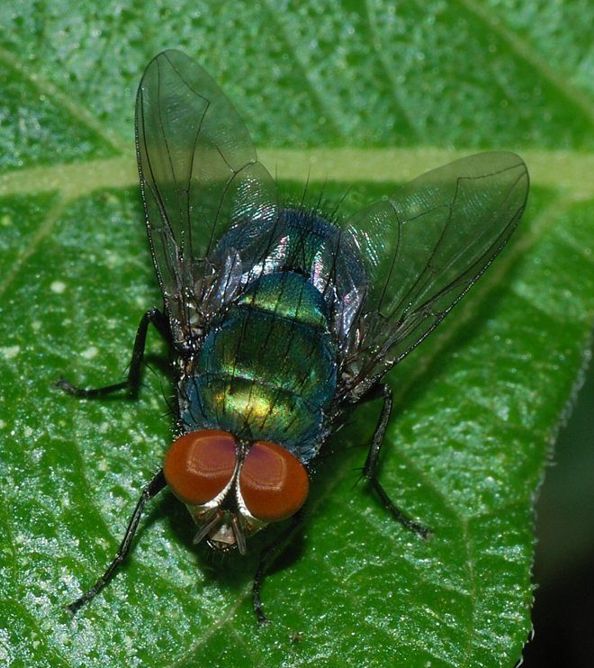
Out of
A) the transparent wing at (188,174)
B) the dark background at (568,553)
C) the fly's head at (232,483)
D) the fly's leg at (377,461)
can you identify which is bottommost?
the dark background at (568,553)

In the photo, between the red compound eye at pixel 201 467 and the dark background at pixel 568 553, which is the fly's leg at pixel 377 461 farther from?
the dark background at pixel 568 553

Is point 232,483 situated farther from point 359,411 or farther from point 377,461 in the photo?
point 359,411

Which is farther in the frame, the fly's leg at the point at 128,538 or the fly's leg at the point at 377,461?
the fly's leg at the point at 377,461

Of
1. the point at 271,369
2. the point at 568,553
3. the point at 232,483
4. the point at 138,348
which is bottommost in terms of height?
the point at 568,553

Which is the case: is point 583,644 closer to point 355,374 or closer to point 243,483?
point 355,374

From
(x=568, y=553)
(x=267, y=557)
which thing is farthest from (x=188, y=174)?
(x=568, y=553)

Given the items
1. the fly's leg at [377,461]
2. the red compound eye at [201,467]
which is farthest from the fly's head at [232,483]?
the fly's leg at [377,461]
